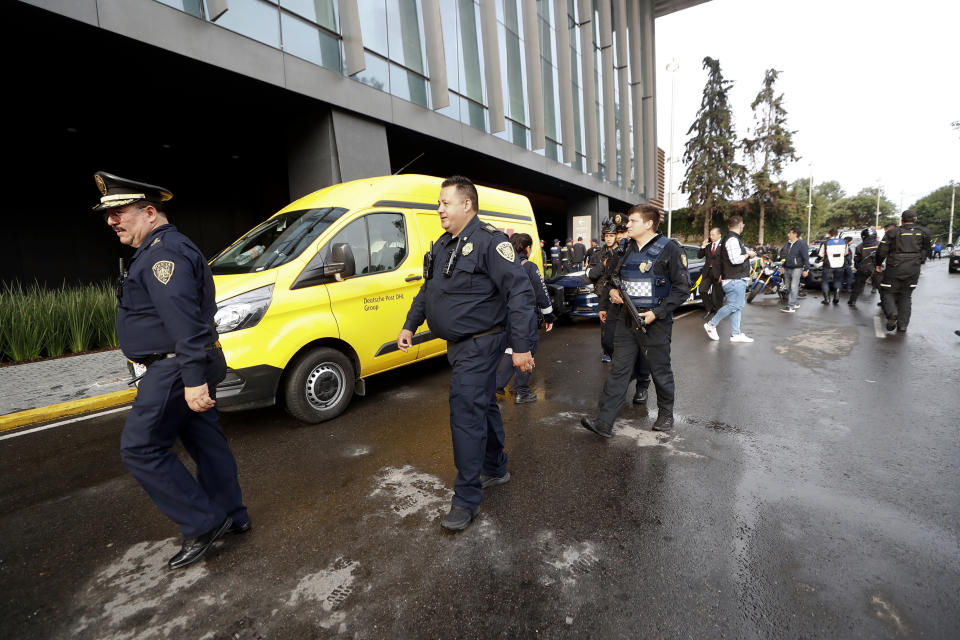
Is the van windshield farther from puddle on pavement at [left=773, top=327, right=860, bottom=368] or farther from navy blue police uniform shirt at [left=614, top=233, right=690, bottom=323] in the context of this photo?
puddle on pavement at [left=773, top=327, right=860, bottom=368]

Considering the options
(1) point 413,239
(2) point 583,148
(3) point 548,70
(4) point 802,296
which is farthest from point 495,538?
(2) point 583,148

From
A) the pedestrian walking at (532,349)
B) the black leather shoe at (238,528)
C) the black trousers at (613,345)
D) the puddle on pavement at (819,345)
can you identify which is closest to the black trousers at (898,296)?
the puddle on pavement at (819,345)

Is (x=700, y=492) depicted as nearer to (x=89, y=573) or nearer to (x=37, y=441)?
(x=89, y=573)

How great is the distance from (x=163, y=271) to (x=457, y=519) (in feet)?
6.30

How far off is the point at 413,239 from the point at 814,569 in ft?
13.9

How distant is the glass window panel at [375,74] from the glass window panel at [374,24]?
218 millimetres

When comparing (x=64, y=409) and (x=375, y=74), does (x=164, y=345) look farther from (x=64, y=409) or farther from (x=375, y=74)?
(x=375, y=74)

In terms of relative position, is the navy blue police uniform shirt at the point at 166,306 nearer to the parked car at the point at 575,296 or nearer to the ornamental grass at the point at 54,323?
the ornamental grass at the point at 54,323

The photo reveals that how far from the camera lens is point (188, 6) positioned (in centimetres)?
738

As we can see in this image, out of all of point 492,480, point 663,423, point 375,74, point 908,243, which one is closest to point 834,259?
point 908,243

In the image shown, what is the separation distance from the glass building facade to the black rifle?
7983mm

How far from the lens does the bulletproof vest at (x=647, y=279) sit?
3824mm

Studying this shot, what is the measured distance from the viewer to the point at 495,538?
7.97ft

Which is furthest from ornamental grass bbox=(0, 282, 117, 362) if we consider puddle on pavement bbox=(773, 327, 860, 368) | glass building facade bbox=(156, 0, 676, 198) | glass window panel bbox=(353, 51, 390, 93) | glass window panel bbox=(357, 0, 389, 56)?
puddle on pavement bbox=(773, 327, 860, 368)
